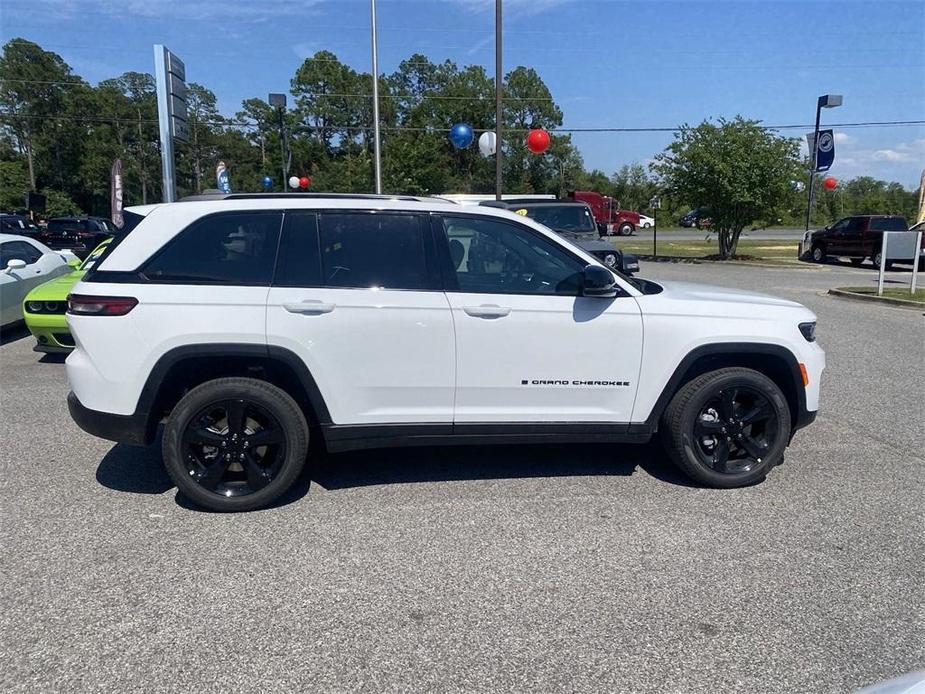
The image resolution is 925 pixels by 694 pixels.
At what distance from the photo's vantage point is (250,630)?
2898mm

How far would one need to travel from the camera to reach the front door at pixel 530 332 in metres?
4.05

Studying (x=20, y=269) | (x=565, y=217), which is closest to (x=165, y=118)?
(x=20, y=269)

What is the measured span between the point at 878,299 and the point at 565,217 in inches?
261

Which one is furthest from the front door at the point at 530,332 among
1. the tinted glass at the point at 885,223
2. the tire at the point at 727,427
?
the tinted glass at the point at 885,223

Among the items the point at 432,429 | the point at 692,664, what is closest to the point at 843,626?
the point at 692,664

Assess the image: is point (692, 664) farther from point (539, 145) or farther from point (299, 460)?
point (539, 145)

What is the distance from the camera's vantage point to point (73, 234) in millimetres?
24797

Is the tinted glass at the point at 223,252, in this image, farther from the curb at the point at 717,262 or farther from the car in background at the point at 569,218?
the curb at the point at 717,262

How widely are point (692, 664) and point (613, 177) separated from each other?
245 ft

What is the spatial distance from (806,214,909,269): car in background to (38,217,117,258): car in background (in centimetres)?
2593

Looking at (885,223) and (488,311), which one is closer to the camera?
(488,311)

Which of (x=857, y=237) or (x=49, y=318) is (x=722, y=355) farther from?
(x=857, y=237)

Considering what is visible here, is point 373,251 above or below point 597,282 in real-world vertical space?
above

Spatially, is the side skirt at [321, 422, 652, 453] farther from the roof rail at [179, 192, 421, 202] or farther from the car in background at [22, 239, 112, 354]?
the car in background at [22, 239, 112, 354]
